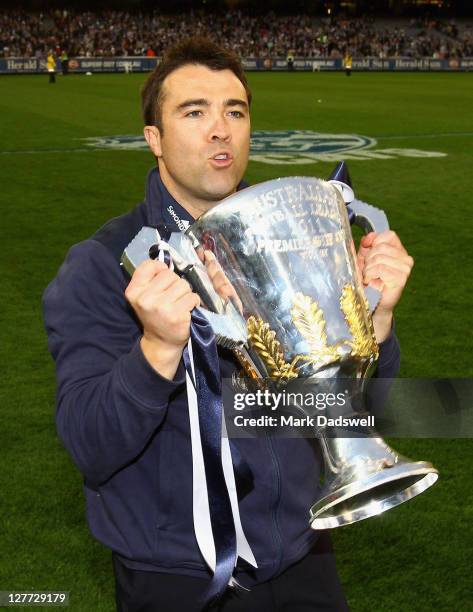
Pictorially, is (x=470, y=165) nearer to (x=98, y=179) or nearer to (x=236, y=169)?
(x=98, y=179)

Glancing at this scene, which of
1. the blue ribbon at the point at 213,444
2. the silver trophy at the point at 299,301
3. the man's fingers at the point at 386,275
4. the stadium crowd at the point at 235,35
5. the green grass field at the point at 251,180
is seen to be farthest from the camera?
the stadium crowd at the point at 235,35

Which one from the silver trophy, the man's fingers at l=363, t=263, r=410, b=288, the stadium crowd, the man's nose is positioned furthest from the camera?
the stadium crowd

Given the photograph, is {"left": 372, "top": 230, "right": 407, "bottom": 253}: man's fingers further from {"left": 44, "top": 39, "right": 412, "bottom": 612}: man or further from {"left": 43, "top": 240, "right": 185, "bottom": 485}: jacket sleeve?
{"left": 43, "top": 240, "right": 185, "bottom": 485}: jacket sleeve

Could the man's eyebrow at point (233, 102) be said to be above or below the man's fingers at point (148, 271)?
above

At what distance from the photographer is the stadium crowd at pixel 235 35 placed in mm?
38566

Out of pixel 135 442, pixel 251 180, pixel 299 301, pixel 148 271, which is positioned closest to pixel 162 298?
pixel 148 271

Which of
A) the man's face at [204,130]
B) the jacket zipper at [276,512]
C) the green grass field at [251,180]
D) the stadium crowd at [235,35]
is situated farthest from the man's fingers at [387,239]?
the stadium crowd at [235,35]

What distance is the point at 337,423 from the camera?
1.32 meters

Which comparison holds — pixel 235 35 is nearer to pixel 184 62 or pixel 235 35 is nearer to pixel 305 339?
pixel 184 62

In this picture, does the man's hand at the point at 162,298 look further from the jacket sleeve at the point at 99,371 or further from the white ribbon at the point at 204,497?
the white ribbon at the point at 204,497

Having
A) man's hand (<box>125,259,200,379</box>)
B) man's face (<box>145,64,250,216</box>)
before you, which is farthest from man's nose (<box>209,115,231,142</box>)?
man's hand (<box>125,259,200,379</box>)

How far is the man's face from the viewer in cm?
160

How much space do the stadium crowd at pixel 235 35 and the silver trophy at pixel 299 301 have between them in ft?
117

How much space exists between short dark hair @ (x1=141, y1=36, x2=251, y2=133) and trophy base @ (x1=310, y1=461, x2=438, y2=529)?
76cm
